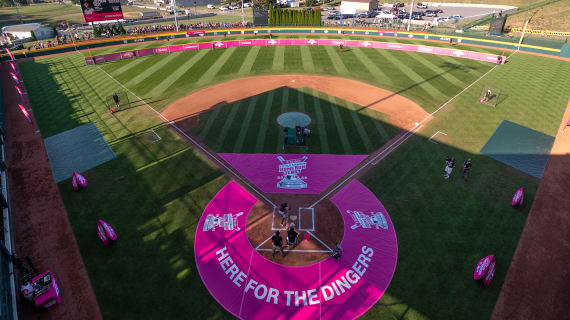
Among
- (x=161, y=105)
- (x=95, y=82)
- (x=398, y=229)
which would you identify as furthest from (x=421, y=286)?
(x=95, y=82)

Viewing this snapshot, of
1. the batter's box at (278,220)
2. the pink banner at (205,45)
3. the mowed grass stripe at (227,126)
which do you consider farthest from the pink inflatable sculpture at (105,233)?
the pink banner at (205,45)

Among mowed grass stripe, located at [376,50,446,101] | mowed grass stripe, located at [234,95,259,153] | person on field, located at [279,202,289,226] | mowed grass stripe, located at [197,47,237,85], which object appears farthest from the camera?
mowed grass stripe, located at [197,47,237,85]

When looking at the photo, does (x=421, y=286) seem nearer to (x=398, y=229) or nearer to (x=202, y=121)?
(x=398, y=229)

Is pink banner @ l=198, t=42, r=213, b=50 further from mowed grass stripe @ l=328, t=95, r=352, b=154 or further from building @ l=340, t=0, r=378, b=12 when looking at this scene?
building @ l=340, t=0, r=378, b=12

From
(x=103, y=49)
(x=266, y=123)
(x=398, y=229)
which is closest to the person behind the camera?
(x=398, y=229)

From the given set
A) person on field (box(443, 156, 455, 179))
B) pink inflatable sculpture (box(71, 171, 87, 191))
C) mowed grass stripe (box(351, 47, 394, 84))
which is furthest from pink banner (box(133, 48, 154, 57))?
person on field (box(443, 156, 455, 179))

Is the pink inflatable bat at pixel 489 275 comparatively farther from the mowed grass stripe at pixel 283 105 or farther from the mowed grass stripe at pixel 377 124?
Answer: the mowed grass stripe at pixel 283 105
